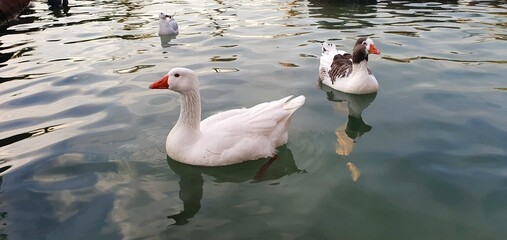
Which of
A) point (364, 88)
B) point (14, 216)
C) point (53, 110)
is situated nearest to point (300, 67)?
point (364, 88)

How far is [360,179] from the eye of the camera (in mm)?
5059

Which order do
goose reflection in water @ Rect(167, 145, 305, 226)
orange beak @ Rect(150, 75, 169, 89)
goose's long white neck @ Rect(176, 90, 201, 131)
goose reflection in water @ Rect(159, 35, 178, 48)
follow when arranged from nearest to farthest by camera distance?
goose reflection in water @ Rect(167, 145, 305, 226) < orange beak @ Rect(150, 75, 169, 89) < goose's long white neck @ Rect(176, 90, 201, 131) < goose reflection in water @ Rect(159, 35, 178, 48)

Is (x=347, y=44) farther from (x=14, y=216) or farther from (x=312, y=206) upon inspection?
(x=14, y=216)

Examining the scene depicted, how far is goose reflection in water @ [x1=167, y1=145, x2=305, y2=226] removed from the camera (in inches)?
198

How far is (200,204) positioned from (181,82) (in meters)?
1.53

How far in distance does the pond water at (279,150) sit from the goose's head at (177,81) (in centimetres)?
97

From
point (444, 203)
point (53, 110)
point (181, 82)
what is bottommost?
point (444, 203)

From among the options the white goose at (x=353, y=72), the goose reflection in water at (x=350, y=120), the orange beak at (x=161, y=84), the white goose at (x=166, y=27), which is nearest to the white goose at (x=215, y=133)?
the orange beak at (x=161, y=84)

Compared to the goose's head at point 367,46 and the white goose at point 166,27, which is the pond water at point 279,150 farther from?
the goose's head at point 367,46

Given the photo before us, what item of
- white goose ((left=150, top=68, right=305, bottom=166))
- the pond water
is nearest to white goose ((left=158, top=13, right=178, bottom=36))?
the pond water

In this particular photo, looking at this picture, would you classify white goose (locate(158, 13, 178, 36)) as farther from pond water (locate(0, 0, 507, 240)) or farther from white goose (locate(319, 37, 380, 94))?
white goose (locate(319, 37, 380, 94))

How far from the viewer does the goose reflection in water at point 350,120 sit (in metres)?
5.80

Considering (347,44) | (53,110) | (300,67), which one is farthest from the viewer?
(347,44)

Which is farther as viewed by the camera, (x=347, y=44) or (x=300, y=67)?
(x=347, y=44)
